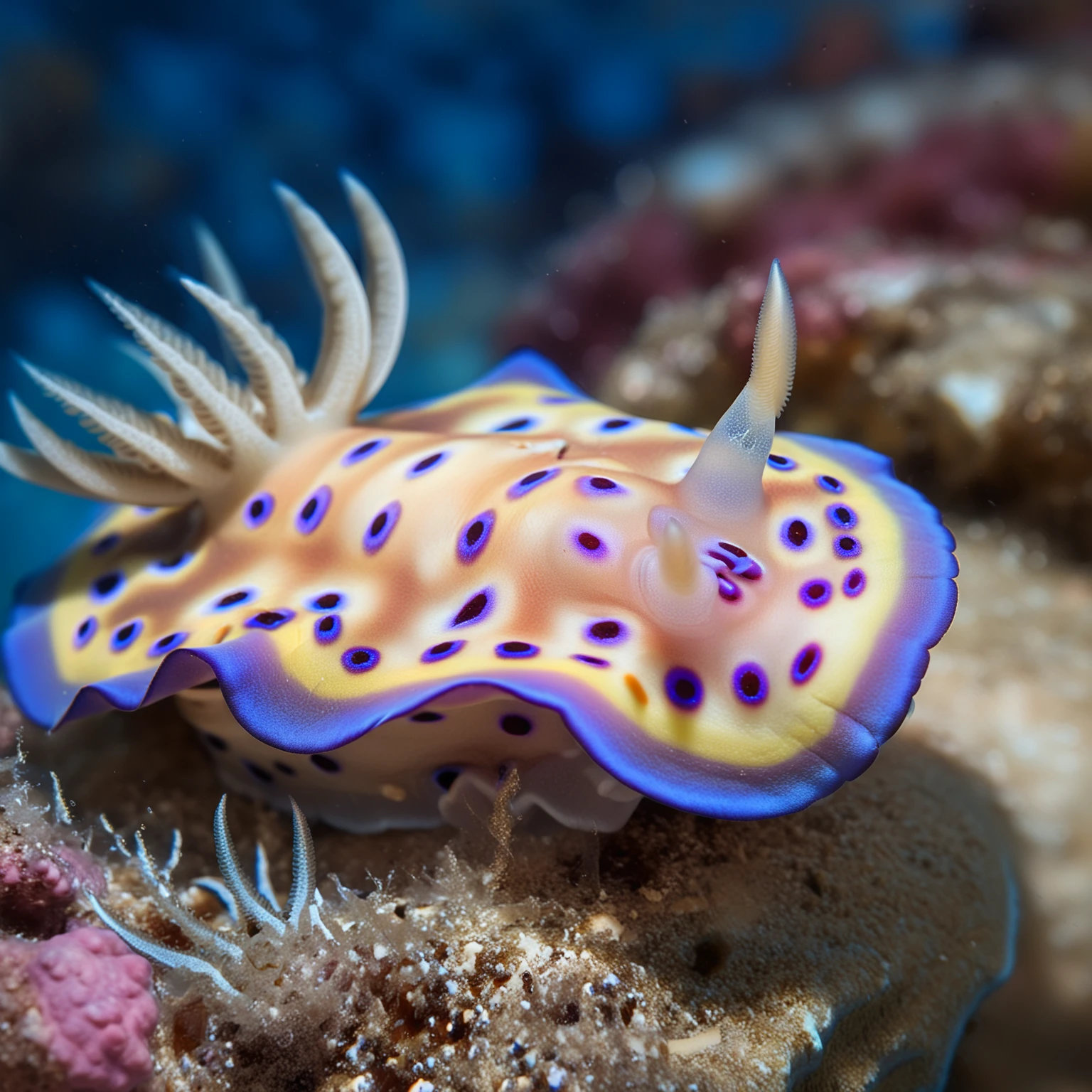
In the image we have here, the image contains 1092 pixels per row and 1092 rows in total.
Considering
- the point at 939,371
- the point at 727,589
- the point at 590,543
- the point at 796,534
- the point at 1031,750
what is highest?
the point at 590,543

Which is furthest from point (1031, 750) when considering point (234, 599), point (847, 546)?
point (234, 599)

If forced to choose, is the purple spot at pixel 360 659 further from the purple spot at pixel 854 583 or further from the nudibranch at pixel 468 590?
the purple spot at pixel 854 583

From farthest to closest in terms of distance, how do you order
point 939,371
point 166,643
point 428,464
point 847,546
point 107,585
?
point 939,371 < point 107,585 < point 428,464 < point 166,643 < point 847,546

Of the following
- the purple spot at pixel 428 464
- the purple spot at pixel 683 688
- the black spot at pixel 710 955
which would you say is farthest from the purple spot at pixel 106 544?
the black spot at pixel 710 955

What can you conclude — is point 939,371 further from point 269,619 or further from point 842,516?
point 269,619

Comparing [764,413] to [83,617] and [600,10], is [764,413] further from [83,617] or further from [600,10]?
[600,10]

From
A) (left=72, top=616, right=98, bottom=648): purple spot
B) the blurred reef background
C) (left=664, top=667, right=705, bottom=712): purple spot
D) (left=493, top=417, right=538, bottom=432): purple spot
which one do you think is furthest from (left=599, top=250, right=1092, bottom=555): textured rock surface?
(left=72, top=616, right=98, bottom=648): purple spot

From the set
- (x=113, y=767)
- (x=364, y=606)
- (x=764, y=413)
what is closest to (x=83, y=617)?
(x=113, y=767)
